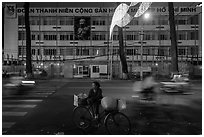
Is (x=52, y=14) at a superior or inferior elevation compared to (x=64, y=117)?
superior

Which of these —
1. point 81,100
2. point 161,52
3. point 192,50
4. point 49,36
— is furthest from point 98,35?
point 81,100

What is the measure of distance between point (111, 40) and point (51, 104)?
33.6 metres

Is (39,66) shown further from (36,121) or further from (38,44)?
(36,121)

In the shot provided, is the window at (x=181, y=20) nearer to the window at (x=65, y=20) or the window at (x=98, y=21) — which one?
the window at (x=98, y=21)

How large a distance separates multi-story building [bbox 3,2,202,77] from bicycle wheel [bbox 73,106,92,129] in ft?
117

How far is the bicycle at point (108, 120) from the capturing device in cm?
667

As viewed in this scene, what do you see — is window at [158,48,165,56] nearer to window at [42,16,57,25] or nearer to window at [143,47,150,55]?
window at [143,47,150,55]

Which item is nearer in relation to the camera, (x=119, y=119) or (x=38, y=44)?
(x=119, y=119)

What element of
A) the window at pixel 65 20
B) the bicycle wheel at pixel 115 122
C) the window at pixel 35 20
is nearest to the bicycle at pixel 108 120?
the bicycle wheel at pixel 115 122

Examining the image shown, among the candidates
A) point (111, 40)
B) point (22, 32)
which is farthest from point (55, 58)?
point (111, 40)

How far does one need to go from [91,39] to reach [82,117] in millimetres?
39015

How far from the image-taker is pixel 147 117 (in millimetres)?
9070

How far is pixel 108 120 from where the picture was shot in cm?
669

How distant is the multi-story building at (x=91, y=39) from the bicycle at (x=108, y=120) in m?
35.7
